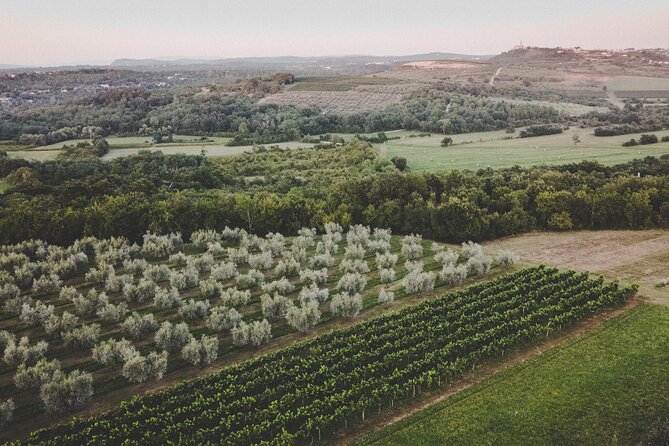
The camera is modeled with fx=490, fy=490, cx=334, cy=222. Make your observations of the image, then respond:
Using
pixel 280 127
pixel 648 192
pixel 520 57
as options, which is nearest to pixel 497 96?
pixel 520 57

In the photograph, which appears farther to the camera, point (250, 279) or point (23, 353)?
point (250, 279)

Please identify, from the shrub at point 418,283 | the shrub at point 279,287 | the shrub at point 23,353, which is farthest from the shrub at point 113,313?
the shrub at point 418,283

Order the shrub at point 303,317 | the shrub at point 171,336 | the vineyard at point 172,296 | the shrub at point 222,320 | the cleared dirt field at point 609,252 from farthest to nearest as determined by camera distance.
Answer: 1. the cleared dirt field at point 609,252
2. the shrub at point 222,320
3. the shrub at point 303,317
4. the shrub at point 171,336
5. the vineyard at point 172,296

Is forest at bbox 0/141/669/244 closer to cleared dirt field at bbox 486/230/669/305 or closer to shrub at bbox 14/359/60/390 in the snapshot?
cleared dirt field at bbox 486/230/669/305

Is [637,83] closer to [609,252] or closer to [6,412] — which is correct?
[609,252]

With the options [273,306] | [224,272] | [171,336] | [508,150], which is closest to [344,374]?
[273,306]

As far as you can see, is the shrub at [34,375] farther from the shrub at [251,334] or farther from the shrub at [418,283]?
the shrub at [418,283]
